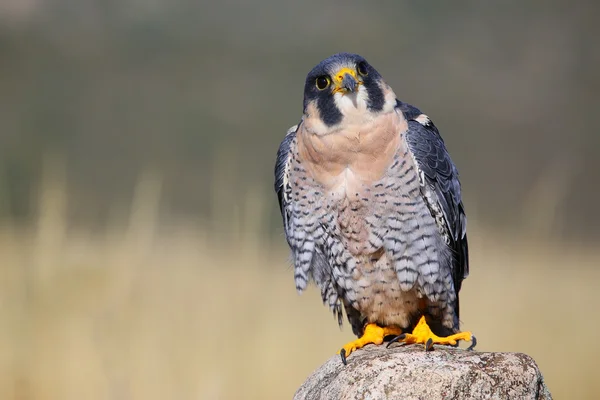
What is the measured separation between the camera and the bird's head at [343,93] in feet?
11.1

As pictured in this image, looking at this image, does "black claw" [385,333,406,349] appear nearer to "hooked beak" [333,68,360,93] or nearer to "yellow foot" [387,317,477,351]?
"yellow foot" [387,317,477,351]

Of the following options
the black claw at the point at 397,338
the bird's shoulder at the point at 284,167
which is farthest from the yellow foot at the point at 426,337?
the bird's shoulder at the point at 284,167

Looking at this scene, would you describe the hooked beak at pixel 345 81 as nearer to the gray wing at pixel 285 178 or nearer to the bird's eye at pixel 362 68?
the bird's eye at pixel 362 68

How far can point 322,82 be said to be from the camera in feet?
11.4

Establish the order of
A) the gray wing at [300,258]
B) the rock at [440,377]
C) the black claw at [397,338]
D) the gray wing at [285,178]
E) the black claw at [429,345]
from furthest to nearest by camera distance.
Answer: the gray wing at [285,178] → the gray wing at [300,258] → the black claw at [397,338] → the black claw at [429,345] → the rock at [440,377]

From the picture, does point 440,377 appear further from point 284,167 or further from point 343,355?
point 284,167

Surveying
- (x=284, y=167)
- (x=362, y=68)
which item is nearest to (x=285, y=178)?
(x=284, y=167)

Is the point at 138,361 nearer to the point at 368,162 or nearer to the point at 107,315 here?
the point at 107,315

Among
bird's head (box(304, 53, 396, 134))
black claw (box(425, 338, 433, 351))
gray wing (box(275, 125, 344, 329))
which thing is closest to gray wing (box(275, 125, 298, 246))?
gray wing (box(275, 125, 344, 329))

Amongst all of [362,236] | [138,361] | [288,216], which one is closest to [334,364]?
[362,236]

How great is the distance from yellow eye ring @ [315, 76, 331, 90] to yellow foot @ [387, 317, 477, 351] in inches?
40.8

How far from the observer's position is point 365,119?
3.43 meters

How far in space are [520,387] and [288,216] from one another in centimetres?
133

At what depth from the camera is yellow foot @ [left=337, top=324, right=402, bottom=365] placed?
11.0ft
